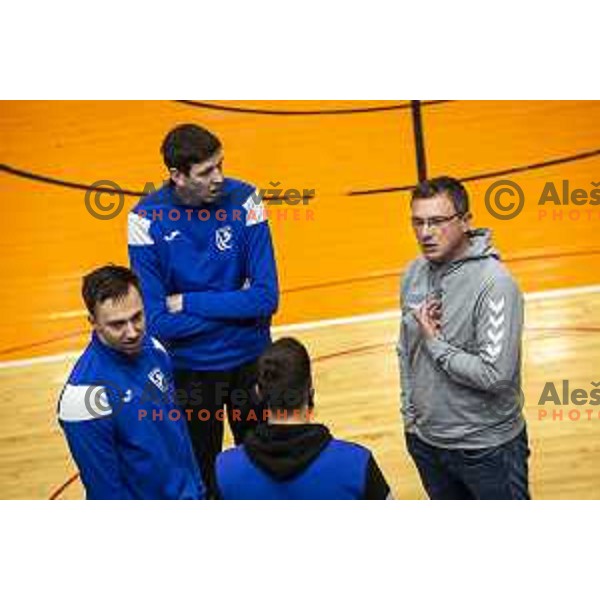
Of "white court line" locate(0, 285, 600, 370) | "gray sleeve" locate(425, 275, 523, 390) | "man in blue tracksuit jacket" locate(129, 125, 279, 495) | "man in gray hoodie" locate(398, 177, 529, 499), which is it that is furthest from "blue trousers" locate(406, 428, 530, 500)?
"white court line" locate(0, 285, 600, 370)

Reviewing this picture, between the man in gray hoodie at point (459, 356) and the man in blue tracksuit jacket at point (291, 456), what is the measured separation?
570mm

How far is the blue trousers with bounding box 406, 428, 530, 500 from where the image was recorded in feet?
10.4

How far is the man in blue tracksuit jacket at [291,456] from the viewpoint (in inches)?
102

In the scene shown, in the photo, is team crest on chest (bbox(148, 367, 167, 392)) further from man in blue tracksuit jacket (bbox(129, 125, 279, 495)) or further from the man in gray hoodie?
the man in gray hoodie

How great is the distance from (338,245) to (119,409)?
2095 mm

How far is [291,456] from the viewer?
260cm

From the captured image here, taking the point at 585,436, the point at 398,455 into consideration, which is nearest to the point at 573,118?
the point at 585,436

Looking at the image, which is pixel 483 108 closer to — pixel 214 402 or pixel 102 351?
pixel 214 402

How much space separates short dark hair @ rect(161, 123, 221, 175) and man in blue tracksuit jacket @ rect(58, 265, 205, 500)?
55 cm

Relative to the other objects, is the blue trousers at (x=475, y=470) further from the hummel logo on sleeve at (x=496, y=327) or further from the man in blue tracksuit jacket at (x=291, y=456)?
the man in blue tracksuit jacket at (x=291, y=456)

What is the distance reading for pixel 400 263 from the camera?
14.9 feet

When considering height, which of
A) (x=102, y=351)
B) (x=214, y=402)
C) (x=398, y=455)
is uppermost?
(x=102, y=351)

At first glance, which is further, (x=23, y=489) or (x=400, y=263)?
(x=400, y=263)

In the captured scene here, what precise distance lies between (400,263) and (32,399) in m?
1.72
